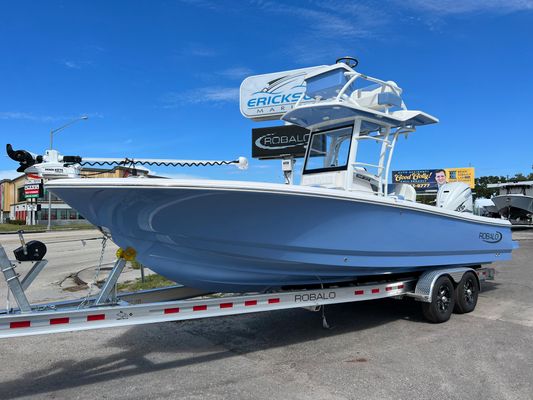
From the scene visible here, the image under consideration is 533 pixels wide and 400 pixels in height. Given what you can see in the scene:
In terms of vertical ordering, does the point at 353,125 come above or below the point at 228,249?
above

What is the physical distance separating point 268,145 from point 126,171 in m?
12.4

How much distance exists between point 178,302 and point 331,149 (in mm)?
3163

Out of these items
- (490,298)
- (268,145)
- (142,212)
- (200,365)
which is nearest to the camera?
(142,212)

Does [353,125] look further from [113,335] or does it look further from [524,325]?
[113,335]

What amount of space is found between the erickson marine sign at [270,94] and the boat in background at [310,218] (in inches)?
261

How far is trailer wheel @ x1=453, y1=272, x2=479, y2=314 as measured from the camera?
6918mm

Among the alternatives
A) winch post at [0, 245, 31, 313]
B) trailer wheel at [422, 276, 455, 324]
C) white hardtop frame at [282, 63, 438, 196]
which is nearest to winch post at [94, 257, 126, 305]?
winch post at [0, 245, 31, 313]

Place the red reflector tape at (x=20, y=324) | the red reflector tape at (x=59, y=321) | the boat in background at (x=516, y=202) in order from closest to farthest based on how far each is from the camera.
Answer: the red reflector tape at (x=20, y=324) < the red reflector tape at (x=59, y=321) < the boat in background at (x=516, y=202)

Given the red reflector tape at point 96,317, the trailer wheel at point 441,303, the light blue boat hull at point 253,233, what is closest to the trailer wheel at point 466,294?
the trailer wheel at point 441,303

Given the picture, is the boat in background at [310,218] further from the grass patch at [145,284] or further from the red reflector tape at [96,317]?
the grass patch at [145,284]

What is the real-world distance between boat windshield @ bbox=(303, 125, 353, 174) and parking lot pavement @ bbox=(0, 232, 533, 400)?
219 cm

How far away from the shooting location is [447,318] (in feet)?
21.5

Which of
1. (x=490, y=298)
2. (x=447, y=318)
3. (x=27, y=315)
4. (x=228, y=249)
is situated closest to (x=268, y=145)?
(x=490, y=298)

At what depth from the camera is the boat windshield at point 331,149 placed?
244 inches
